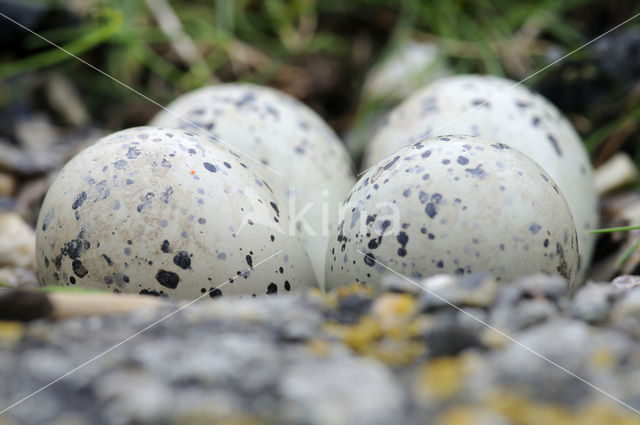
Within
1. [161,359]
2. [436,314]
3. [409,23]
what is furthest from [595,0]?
[161,359]

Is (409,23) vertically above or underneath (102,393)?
above

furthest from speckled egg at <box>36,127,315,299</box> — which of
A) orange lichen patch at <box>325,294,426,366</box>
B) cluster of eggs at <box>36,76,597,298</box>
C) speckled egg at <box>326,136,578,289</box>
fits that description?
orange lichen patch at <box>325,294,426,366</box>

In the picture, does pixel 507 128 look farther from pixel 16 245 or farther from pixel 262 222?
pixel 16 245

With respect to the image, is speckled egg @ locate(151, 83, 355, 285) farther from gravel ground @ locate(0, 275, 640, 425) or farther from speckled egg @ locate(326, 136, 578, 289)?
gravel ground @ locate(0, 275, 640, 425)

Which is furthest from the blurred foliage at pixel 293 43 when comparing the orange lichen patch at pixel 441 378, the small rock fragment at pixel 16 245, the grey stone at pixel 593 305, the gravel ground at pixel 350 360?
the orange lichen patch at pixel 441 378

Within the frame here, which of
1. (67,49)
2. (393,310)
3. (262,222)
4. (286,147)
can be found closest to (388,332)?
(393,310)

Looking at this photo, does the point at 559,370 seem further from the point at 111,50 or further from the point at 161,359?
the point at 111,50

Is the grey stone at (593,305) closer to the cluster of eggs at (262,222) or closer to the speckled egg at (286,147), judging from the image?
the cluster of eggs at (262,222)
